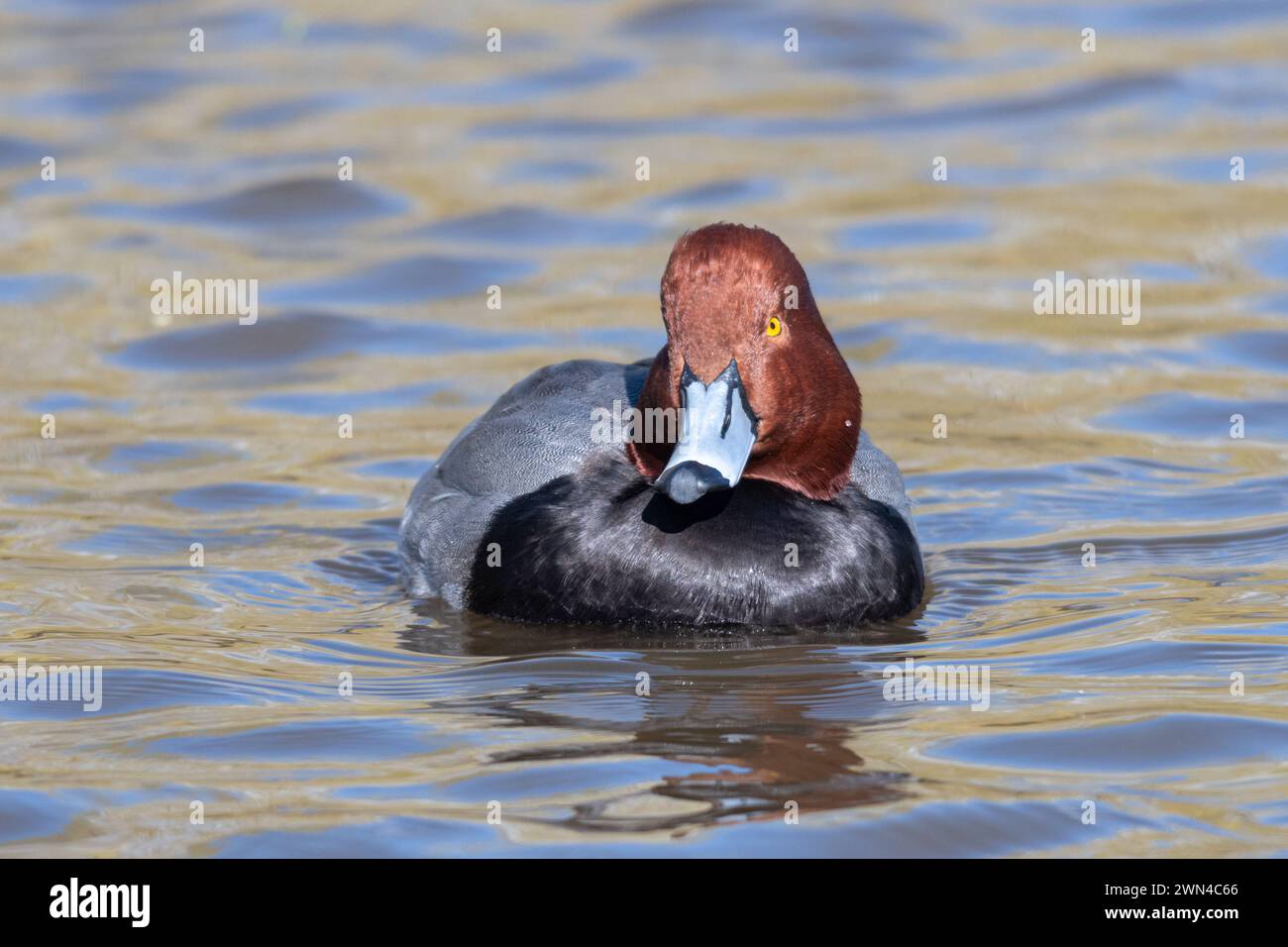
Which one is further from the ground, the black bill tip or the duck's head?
the duck's head

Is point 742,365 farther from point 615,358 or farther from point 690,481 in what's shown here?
point 615,358

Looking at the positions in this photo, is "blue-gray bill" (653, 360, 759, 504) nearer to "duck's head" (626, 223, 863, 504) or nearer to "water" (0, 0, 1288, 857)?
"duck's head" (626, 223, 863, 504)

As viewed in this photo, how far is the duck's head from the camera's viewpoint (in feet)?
21.3

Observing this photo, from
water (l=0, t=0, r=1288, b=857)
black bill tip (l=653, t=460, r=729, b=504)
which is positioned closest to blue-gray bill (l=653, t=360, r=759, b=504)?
black bill tip (l=653, t=460, r=729, b=504)

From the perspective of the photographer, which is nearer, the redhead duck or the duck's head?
the duck's head

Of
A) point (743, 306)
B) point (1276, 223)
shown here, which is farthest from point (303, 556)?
point (1276, 223)

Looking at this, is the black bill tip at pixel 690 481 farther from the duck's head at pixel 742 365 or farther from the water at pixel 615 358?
the water at pixel 615 358

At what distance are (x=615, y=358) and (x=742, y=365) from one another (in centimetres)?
408

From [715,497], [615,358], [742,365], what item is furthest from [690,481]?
[615,358]

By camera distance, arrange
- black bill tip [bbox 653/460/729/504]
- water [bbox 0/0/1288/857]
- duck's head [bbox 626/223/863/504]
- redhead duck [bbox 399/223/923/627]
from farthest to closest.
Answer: redhead duck [bbox 399/223/923/627] → duck's head [bbox 626/223/863/504] → black bill tip [bbox 653/460/729/504] → water [bbox 0/0/1288/857]

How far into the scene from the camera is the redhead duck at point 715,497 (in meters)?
6.61

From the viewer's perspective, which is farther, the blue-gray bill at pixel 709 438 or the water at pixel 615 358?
the blue-gray bill at pixel 709 438

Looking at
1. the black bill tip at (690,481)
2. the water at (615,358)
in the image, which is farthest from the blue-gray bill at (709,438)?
the water at (615,358)

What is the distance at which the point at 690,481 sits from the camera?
6109 mm
